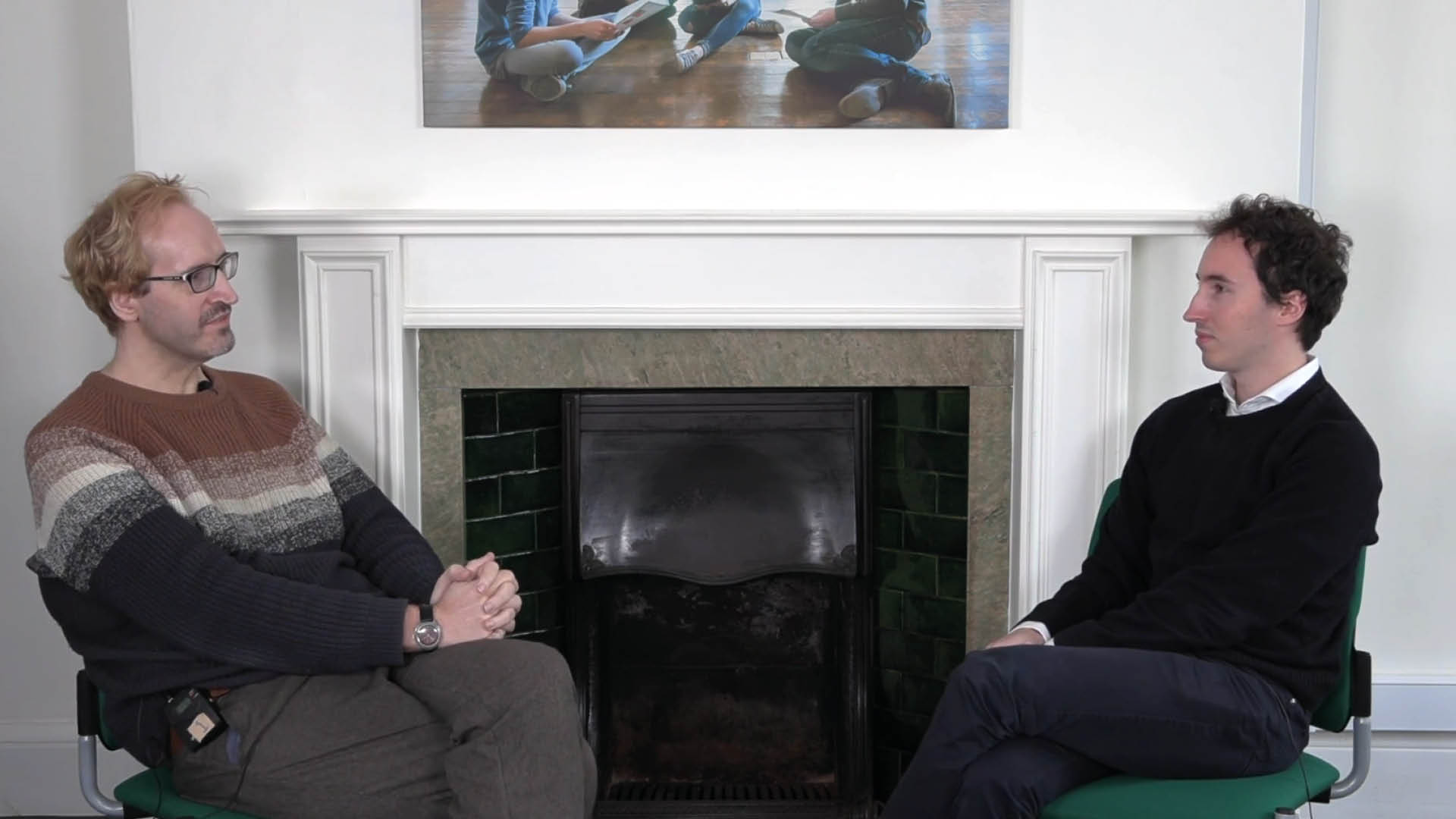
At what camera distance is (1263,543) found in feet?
5.71

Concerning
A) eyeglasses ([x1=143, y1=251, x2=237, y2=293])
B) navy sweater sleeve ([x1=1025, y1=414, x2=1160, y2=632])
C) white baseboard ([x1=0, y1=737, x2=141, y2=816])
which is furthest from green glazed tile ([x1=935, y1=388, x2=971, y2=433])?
white baseboard ([x1=0, y1=737, x2=141, y2=816])

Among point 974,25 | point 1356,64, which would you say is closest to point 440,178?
point 974,25

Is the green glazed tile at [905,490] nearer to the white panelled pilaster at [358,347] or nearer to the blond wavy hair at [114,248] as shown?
the white panelled pilaster at [358,347]

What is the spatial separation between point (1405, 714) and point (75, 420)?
Answer: 246 centimetres

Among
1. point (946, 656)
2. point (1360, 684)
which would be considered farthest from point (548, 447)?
point (1360, 684)

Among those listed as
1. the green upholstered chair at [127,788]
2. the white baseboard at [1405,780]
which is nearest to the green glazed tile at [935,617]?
the white baseboard at [1405,780]

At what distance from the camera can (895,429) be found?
2.63m

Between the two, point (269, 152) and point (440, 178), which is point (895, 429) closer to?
point (440, 178)

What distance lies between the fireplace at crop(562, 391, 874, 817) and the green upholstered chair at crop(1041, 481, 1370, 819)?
0.98m

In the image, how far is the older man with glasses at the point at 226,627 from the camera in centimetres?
169

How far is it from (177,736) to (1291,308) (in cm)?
163

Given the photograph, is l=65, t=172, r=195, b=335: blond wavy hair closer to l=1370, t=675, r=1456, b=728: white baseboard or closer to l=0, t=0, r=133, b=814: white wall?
l=0, t=0, r=133, b=814: white wall

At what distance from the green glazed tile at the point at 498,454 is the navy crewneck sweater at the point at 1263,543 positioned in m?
1.17

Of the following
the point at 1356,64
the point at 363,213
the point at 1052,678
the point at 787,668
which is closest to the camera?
the point at 1052,678
